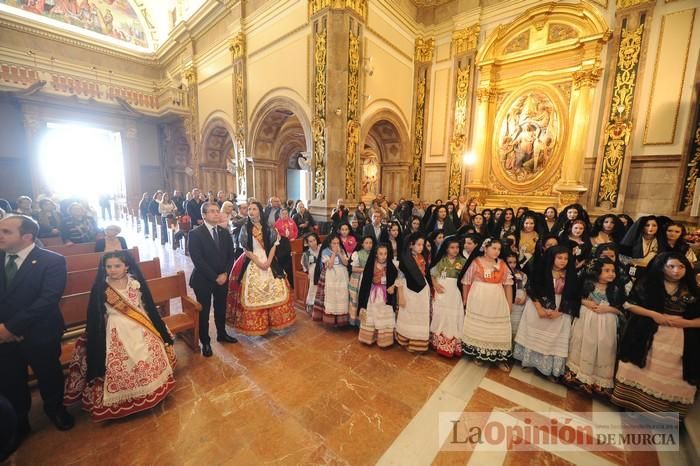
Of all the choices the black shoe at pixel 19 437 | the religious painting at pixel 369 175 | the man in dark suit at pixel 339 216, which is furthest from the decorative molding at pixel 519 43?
the black shoe at pixel 19 437

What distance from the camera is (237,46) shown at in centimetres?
1002

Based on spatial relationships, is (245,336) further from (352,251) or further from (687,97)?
(687,97)

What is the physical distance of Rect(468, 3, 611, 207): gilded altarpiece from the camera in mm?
7410

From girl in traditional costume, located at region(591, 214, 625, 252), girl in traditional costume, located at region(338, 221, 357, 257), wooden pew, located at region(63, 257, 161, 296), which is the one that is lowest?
wooden pew, located at region(63, 257, 161, 296)

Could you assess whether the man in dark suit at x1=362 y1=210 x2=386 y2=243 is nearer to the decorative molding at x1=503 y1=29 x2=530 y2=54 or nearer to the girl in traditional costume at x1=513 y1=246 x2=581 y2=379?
the girl in traditional costume at x1=513 y1=246 x2=581 y2=379

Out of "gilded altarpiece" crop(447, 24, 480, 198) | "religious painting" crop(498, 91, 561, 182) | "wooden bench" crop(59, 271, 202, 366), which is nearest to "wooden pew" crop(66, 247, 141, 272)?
"wooden bench" crop(59, 271, 202, 366)

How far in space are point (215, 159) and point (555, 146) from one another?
45.7 feet

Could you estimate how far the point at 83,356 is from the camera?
2.51m

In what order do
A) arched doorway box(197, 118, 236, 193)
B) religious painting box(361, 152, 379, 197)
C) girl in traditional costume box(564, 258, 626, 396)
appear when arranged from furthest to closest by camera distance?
religious painting box(361, 152, 379, 197), arched doorway box(197, 118, 236, 193), girl in traditional costume box(564, 258, 626, 396)

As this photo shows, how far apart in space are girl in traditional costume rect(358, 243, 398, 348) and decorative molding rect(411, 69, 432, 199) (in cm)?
759

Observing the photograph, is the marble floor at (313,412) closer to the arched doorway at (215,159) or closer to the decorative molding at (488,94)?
the decorative molding at (488,94)

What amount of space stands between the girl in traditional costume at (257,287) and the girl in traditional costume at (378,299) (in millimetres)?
1128

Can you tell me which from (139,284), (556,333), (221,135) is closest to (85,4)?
(221,135)

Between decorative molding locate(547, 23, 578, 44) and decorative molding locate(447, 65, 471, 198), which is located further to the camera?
decorative molding locate(447, 65, 471, 198)
